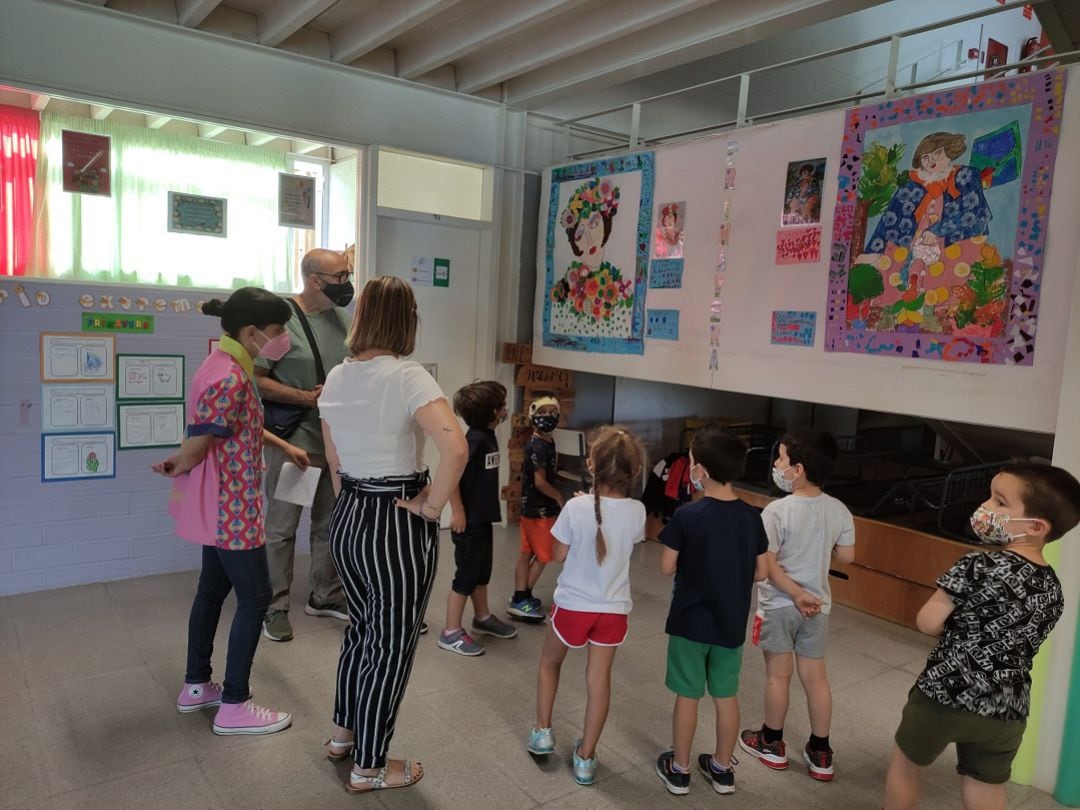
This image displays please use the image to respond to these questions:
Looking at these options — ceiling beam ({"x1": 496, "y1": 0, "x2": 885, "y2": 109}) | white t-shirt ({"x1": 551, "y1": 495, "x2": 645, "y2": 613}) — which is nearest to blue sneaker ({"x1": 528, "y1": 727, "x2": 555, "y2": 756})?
white t-shirt ({"x1": 551, "y1": 495, "x2": 645, "y2": 613})

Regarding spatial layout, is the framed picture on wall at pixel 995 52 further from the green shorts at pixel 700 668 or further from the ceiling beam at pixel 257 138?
the green shorts at pixel 700 668

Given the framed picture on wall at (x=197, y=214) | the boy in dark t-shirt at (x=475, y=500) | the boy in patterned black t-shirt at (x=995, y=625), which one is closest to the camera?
the boy in patterned black t-shirt at (x=995, y=625)

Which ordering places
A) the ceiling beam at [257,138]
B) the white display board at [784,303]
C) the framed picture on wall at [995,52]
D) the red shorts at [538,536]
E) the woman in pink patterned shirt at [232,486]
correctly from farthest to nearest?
the framed picture on wall at [995,52], the ceiling beam at [257,138], the red shorts at [538,536], the white display board at [784,303], the woman in pink patterned shirt at [232,486]

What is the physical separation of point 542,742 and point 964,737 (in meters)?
1.24

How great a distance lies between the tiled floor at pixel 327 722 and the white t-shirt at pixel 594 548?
0.61 meters

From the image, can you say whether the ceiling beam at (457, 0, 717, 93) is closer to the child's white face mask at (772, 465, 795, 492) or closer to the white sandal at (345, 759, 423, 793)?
the child's white face mask at (772, 465, 795, 492)

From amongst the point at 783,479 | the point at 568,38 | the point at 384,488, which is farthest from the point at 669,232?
the point at 384,488

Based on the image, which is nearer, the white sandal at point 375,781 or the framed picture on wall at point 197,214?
the white sandal at point 375,781

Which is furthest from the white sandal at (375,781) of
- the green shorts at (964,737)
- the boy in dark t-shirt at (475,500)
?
the green shorts at (964,737)

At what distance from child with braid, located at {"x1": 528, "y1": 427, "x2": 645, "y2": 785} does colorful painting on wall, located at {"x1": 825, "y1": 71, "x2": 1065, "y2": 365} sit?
1.51 meters

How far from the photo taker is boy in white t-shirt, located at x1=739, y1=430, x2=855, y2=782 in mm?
2469

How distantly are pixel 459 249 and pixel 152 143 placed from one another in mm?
1874

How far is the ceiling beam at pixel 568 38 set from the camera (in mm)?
3686

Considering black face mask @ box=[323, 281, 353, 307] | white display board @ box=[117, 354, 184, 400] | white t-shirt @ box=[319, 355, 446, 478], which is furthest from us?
white display board @ box=[117, 354, 184, 400]
